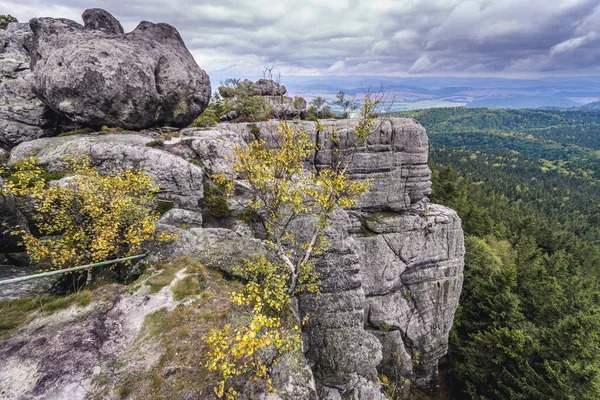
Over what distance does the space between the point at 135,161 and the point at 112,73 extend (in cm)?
785

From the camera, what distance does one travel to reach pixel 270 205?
15.8 metres

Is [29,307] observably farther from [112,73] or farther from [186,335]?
[112,73]

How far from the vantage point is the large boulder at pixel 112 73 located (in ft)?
75.8

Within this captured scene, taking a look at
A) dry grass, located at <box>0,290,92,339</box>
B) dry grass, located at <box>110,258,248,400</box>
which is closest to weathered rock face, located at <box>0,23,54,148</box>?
dry grass, located at <box>0,290,92,339</box>

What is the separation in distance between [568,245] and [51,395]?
326 feet

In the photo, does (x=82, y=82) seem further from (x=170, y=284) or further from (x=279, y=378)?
(x=279, y=378)

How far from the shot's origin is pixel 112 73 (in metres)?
23.4

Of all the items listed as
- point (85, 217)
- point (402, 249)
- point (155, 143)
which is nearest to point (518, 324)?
point (402, 249)

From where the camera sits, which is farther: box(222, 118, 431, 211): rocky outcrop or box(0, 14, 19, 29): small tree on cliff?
box(0, 14, 19, 29): small tree on cliff

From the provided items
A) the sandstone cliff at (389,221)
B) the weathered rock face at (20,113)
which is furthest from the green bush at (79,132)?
the weathered rock face at (20,113)

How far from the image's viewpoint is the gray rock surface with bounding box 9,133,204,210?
21.9 m

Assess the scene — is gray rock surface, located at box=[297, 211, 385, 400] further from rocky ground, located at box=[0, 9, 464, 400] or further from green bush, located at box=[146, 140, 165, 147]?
green bush, located at box=[146, 140, 165, 147]

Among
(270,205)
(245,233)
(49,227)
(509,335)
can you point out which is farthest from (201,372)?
(509,335)

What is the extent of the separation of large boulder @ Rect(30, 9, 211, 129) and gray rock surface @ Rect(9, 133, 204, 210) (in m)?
3.57
